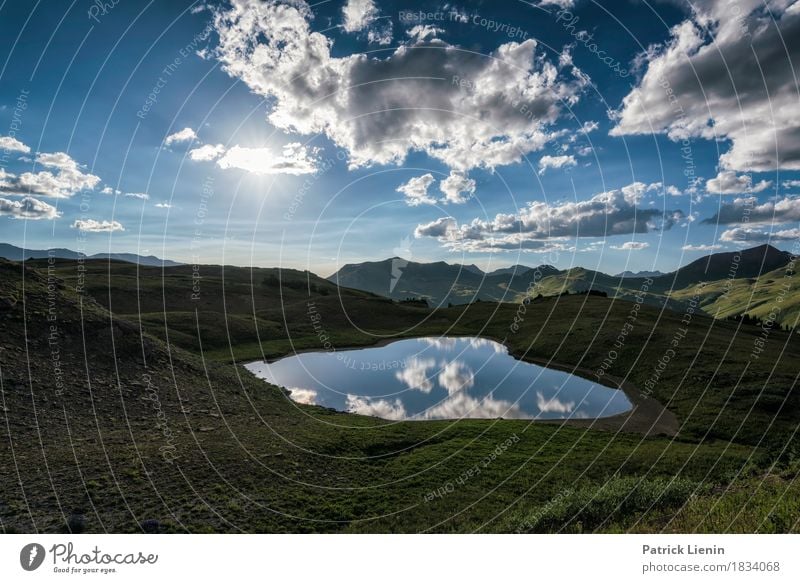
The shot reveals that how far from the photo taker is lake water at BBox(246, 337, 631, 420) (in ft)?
119

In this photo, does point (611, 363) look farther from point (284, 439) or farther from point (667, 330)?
point (284, 439)

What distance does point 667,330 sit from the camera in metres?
62.5

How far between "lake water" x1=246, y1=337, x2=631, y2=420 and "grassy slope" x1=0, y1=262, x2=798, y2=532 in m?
4.03

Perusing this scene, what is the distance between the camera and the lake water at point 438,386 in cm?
3619

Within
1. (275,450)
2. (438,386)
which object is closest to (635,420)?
(438,386)

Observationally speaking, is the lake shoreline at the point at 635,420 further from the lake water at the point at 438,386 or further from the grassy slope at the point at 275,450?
the grassy slope at the point at 275,450

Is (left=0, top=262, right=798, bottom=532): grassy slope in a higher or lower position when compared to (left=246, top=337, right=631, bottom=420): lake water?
higher

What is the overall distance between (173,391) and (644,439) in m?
37.6

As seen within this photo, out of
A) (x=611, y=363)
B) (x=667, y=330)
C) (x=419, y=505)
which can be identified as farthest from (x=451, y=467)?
(x=667, y=330)

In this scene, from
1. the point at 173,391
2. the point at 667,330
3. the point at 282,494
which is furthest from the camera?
the point at 667,330
